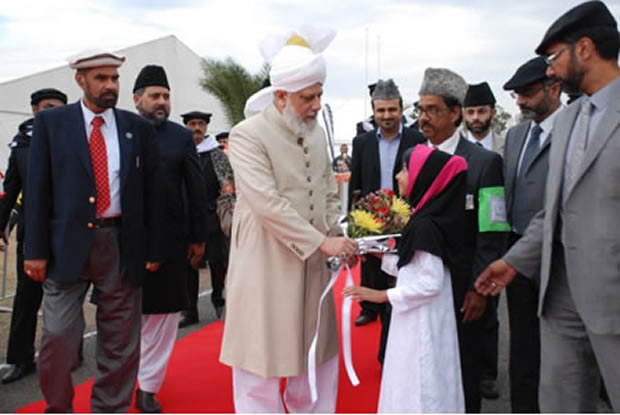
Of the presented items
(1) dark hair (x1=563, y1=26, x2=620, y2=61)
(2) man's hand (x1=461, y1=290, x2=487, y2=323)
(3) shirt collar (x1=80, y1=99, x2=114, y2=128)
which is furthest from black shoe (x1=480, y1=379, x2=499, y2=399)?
(3) shirt collar (x1=80, y1=99, x2=114, y2=128)

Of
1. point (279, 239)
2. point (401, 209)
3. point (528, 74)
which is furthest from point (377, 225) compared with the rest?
point (528, 74)

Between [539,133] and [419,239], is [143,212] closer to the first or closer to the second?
[419,239]

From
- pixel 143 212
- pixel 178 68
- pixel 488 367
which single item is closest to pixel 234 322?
pixel 143 212

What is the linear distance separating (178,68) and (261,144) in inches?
798

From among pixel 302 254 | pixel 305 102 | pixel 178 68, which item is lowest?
pixel 302 254

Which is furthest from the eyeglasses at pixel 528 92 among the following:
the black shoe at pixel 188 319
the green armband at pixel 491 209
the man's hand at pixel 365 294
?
the black shoe at pixel 188 319

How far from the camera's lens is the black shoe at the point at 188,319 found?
623cm

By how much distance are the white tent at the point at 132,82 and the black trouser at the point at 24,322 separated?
14.2 m

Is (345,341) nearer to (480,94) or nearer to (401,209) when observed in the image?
(401,209)

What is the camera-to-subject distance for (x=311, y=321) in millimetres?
3354

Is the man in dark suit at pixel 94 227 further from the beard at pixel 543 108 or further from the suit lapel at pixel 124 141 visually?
the beard at pixel 543 108

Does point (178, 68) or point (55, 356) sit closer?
point (55, 356)

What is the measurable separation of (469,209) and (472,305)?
0.55 metres

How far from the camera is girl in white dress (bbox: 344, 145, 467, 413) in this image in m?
2.90
